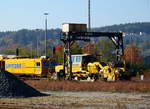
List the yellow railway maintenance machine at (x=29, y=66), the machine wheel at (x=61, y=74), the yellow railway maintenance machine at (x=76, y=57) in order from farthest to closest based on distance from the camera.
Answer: the yellow railway maintenance machine at (x=29, y=66) → the machine wheel at (x=61, y=74) → the yellow railway maintenance machine at (x=76, y=57)

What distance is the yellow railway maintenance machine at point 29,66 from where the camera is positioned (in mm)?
59934

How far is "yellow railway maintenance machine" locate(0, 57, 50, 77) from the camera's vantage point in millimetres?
59934

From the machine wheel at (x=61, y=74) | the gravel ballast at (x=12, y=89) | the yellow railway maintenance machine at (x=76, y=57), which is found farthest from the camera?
the machine wheel at (x=61, y=74)

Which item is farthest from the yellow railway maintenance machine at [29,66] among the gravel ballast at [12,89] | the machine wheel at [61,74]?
the gravel ballast at [12,89]

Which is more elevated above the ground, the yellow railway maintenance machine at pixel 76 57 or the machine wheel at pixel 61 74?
the yellow railway maintenance machine at pixel 76 57

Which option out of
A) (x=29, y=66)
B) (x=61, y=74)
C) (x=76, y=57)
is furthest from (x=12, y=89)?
(x=29, y=66)

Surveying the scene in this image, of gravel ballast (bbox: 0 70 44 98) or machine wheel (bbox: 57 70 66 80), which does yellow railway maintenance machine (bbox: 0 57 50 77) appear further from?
gravel ballast (bbox: 0 70 44 98)

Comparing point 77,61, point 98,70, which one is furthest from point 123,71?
point 77,61

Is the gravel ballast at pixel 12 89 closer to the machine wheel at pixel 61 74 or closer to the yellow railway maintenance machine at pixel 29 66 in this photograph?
the machine wheel at pixel 61 74

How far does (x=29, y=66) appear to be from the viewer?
200ft

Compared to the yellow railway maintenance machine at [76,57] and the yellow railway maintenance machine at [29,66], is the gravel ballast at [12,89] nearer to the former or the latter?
the yellow railway maintenance machine at [76,57]

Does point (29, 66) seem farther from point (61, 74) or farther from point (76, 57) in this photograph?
point (76, 57)

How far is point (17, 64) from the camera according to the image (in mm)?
63094

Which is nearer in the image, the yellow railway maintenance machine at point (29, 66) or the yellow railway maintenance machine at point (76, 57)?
the yellow railway maintenance machine at point (76, 57)
